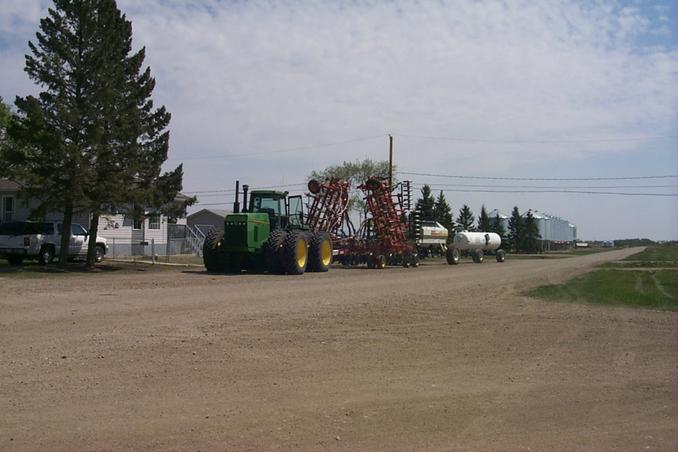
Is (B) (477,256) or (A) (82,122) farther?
(B) (477,256)

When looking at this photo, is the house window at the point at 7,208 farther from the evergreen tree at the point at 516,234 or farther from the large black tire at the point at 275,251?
the evergreen tree at the point at 516,234

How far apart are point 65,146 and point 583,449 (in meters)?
23.9

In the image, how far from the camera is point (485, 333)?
1188 centimetres

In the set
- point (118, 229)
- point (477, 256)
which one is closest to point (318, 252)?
point (118, 229)

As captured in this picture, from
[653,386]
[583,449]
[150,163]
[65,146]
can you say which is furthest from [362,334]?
[150,163]

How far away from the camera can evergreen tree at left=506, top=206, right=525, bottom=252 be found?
88.8 metres

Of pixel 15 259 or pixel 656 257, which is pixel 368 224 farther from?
pixel 656 257

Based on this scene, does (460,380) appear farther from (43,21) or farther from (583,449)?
(43,21)

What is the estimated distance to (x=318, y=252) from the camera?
28.7 meters

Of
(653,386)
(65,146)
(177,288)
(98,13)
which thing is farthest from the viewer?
(98,13)

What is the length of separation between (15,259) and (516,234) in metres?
70.0

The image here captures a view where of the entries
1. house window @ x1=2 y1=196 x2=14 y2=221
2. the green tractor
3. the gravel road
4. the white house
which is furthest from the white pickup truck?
the gravel road

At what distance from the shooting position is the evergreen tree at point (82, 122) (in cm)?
2641

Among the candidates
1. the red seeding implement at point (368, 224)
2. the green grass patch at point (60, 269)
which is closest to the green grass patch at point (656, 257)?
the red seeding implement at point (368, 224)
